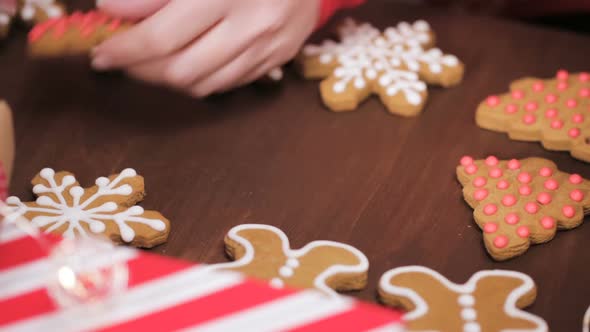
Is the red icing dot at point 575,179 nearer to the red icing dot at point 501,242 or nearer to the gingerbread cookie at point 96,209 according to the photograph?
the red icing dot at point 501,242

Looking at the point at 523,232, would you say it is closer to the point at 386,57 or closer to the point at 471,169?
the point at 471,169

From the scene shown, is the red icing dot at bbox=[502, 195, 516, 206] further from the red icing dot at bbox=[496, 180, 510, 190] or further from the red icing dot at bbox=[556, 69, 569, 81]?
the red icing dot at bbox=[556, 69, 569, 81]

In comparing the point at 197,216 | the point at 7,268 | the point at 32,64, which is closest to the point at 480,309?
the point at 197,216

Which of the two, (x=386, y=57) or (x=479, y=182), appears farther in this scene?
(x=386, y=57)

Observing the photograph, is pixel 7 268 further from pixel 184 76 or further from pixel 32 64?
pixel 32 64

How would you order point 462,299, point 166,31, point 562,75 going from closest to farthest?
1. point 462,299
2. point 166,31
3. point 562,75

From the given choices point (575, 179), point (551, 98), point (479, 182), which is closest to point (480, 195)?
point (479, 182)

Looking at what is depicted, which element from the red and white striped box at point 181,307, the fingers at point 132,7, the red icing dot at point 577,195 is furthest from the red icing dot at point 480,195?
the fingers at point 132,7
